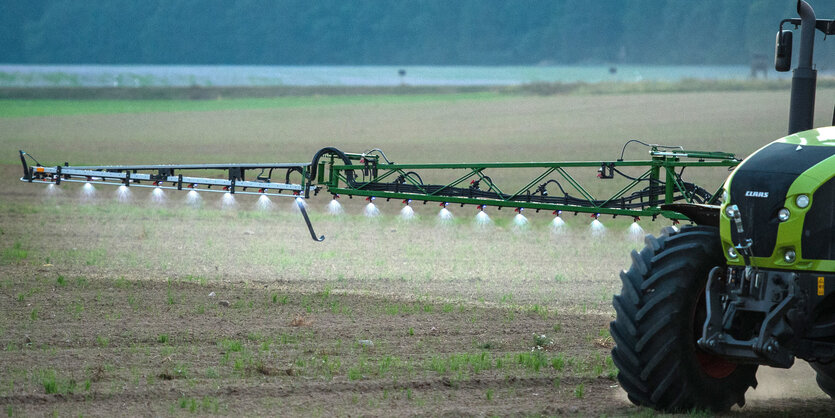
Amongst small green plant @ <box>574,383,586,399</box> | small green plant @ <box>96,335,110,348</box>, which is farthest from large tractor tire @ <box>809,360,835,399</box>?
small green plant @ <box>96,335,110,348</box>

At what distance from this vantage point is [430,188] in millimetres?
11414

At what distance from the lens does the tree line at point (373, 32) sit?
8112cm

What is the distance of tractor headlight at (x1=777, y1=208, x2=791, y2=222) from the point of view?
6453 millimetres

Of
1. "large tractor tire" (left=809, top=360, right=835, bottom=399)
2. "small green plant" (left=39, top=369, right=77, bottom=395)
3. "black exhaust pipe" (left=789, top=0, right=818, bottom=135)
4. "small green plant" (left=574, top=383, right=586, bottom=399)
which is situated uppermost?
"black exhaust pipe" (left=789, top=0, right=818, bottom=135)

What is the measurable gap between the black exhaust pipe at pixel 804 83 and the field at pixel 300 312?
7.40 feet

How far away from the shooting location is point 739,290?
22.1 ft

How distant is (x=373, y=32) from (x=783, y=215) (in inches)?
4204

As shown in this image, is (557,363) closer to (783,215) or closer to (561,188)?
(561,188)

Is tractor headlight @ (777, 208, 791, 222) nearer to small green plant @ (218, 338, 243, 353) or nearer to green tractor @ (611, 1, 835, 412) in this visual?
green tractor @ (611, 1, 835, 412)

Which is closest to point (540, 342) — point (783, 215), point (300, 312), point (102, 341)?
point (300, 312)

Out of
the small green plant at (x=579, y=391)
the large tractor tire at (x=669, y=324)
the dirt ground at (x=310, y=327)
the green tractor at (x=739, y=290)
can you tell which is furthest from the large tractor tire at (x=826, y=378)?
the small green plant at (x=579, y=391)

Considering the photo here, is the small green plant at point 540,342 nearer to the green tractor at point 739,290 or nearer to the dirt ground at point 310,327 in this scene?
the dirt ground at point 310,327

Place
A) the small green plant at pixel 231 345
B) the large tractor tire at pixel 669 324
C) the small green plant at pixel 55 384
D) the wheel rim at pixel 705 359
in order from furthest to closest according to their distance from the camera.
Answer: the small green plant at pixel 231 345 < the small green plant at pixel 55 384 < the wheel rim at pixel 705 359 < the large tractor tire at pixel 669 324

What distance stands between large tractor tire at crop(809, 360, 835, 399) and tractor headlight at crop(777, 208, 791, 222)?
1.99 m
